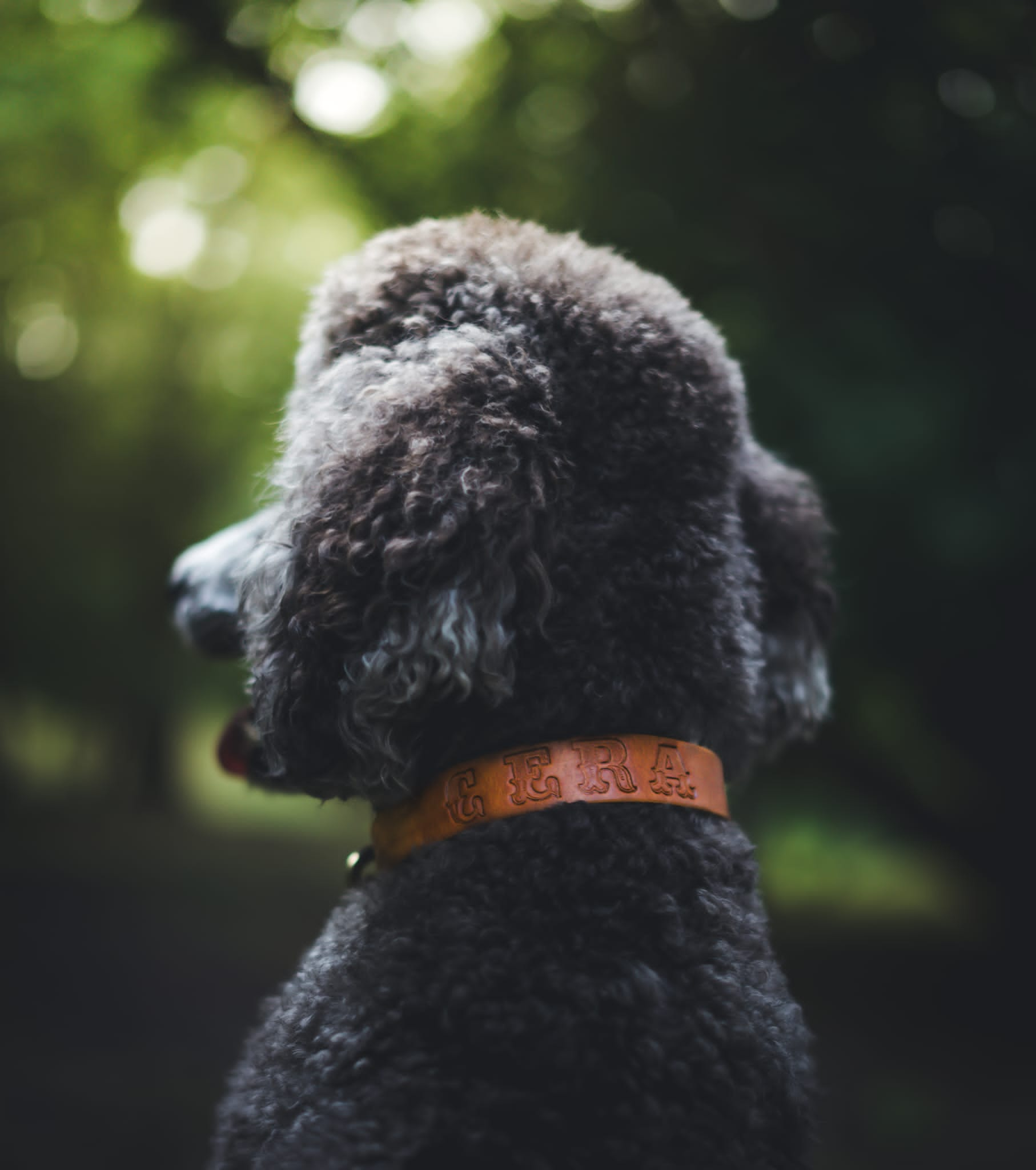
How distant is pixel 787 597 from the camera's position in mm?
1745

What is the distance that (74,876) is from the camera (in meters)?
10.5

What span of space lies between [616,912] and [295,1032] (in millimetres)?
502

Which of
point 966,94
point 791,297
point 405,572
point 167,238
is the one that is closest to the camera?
point 405,572

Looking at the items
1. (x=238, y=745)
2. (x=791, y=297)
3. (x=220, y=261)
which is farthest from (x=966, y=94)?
(x=220, y=261)

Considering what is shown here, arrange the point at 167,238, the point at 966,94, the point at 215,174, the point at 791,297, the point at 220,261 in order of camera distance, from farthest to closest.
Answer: the point at 220,261 → the point at 167,238 → the point at 215,174 → the point at 791,297 → the point at 966,94

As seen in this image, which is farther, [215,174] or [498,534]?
[215,174]

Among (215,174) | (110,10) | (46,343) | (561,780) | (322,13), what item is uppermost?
(46,343)

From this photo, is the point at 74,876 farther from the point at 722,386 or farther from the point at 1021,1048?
the point at 722,386

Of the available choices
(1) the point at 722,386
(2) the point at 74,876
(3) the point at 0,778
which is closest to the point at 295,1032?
(1) the point at 722,386

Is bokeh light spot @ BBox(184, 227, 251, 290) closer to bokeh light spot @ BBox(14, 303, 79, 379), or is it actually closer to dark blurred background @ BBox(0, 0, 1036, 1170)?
dark blurred background @ BBox(0, 0, 1036, 1170)

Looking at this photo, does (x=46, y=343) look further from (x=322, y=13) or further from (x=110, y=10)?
(x=322, y=13)

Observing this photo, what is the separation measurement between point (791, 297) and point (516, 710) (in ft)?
9.58

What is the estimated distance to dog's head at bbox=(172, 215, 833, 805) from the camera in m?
1.36

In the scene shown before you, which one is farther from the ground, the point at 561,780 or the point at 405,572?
the point at 405,572
